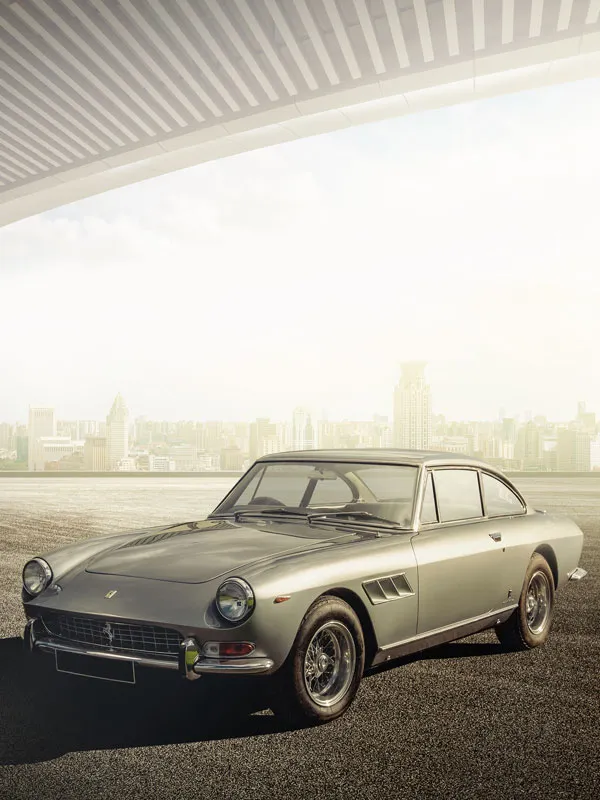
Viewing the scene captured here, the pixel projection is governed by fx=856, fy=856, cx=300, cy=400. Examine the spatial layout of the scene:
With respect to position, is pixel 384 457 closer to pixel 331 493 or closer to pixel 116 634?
pixel 331 493

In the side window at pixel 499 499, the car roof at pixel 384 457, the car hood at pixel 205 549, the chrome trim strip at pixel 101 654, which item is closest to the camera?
the chrome trim strip at pixel 101 654

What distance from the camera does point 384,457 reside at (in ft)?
19.5

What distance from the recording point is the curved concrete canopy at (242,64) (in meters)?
14.7

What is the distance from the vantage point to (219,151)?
22578 millimetres

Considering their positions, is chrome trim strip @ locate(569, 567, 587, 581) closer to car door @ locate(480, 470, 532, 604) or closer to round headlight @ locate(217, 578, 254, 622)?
car door @ locate(480, 470, 532, 604)

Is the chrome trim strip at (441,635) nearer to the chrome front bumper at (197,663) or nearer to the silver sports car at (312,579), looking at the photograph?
the silver sports car at (312,579)

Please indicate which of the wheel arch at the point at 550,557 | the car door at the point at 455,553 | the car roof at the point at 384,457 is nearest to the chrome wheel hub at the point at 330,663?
the car door at the point at 455,553

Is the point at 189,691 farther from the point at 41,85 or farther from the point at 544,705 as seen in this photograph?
the point at 41,85

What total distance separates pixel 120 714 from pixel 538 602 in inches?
134

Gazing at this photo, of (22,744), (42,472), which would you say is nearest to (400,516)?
(22,744)

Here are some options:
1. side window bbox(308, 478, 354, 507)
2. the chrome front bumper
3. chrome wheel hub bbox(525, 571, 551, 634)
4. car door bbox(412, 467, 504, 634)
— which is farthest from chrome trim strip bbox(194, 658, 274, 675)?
chrome wheel hub bbox(525, 571, 551, 634)

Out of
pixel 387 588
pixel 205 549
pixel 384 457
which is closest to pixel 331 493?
pixel 384 457

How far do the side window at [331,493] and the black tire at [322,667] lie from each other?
4.57ft

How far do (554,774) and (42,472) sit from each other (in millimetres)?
53230
